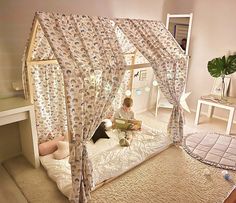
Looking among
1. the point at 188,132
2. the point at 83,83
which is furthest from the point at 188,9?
the point at 83,83

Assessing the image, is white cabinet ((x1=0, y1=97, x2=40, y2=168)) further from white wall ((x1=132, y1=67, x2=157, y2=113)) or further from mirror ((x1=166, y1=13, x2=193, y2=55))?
mirror ((x1=166, y1=13, x2=193, y2=55))

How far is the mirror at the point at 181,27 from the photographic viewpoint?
4048 mm

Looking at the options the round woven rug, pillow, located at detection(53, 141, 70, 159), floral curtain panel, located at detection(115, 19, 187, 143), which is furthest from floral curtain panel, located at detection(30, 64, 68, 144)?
the round woven rug

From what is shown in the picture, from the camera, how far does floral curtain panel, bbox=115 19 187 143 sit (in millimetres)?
2535

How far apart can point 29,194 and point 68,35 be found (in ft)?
5.35

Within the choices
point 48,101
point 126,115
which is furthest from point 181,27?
point 48,101

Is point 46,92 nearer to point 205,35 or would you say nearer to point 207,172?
point 207,172

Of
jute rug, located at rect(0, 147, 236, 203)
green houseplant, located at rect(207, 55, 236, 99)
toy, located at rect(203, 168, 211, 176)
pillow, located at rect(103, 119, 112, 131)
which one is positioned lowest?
jute rug, located at rect(0, 147, 236, 203)

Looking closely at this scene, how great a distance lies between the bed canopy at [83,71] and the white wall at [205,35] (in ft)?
4.54

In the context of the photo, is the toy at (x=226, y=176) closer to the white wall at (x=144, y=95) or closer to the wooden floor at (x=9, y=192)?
the white wall at (x=144, y=95)

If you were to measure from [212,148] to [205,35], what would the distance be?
210 cm

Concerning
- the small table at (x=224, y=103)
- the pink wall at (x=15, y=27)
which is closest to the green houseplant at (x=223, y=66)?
the small table at (x=224, y=103)

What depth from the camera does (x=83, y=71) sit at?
1.78 metres

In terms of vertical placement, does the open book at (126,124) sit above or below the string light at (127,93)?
below
